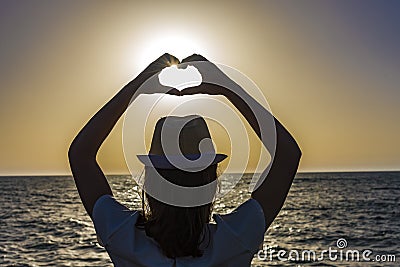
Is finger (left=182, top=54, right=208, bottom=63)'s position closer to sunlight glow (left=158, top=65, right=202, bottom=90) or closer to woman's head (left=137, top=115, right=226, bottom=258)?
sunlight glow (left=158, top=65, right=202, bottom=90)

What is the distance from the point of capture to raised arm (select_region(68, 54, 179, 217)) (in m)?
2.25

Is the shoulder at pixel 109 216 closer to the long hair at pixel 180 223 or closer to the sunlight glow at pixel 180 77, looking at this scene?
the long hair at pixel 180 223

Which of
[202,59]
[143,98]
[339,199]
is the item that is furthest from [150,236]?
[339,199]

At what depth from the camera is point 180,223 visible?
6.90 ft

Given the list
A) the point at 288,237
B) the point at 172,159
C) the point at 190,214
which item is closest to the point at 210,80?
the point at 172,159

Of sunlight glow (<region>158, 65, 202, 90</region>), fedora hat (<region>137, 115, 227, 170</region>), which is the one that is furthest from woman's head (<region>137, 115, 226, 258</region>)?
sunlight glow (<region>158, 65, 202, 90</region>)

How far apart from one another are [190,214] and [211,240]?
0.11 m

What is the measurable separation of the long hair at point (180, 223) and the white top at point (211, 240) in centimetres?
3

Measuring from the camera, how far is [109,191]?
234 centimetres

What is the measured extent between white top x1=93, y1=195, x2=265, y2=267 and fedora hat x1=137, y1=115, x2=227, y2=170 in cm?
21

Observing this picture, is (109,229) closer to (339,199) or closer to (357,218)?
(357,218)

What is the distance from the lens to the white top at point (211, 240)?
2086 mm

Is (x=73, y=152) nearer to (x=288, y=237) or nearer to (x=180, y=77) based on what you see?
(x=180, y=77)

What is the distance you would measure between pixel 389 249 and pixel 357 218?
1350 centimetres
